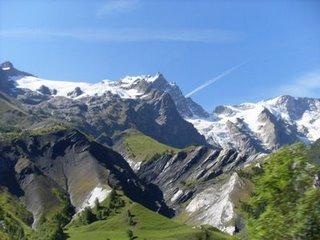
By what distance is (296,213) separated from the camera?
3728 cm

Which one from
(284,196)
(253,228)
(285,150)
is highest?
(285,150)

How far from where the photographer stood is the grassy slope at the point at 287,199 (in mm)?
36906

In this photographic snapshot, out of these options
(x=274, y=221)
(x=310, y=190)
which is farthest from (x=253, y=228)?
(x=310, y=190)

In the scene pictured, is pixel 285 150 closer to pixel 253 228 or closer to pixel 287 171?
pixel 287 171

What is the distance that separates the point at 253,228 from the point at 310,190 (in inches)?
178

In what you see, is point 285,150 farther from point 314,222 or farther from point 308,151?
point 314,222

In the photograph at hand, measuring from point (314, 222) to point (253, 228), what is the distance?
4290 millimetres

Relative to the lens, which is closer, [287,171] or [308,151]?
[287,171]

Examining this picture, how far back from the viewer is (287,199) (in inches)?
1531

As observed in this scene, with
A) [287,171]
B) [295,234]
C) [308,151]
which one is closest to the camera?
[295,234]

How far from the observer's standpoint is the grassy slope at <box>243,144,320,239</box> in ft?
121

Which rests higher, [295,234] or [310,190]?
[310,190]

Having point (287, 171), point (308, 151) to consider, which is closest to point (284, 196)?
point (287, 171)

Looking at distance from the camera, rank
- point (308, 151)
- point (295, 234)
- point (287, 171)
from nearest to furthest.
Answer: point (295, 234), point (287, 171), point (308, 151)
